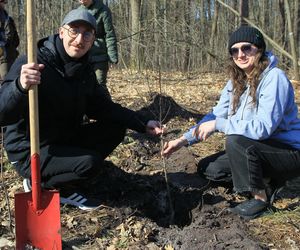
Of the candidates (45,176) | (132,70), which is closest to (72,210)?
(45,176)

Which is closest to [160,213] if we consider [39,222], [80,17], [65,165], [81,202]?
[81,202]

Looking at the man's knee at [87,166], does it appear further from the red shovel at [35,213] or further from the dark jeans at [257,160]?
the dark jeans at [257,160]

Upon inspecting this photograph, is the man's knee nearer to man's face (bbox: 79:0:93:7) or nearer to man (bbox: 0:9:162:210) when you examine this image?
man (bbox: 0:9:162:210)

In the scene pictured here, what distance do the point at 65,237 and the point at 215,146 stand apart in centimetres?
263

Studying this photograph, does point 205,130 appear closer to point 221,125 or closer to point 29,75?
point 221,125

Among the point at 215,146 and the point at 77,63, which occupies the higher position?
the point at 77,63

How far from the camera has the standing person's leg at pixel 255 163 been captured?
312cm

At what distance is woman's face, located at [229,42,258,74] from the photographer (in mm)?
3129

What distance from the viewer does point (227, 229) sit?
296 cm

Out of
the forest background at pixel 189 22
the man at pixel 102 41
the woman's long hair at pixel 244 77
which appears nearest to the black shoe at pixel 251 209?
the woman's long hair at pixel 244 77

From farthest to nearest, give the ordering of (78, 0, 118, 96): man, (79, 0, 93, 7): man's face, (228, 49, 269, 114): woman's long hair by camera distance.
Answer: (78, 0, 118, 96): man
(79, 0, 93, 7): man's face
(228, 49, 269, 114): woman's long hair

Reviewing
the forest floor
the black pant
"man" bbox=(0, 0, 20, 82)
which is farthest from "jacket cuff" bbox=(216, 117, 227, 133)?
"man" bbox=(0, 0, 20, 82)

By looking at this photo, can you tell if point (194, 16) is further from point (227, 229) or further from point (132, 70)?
point (227, 229)

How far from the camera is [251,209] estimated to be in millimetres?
3188
